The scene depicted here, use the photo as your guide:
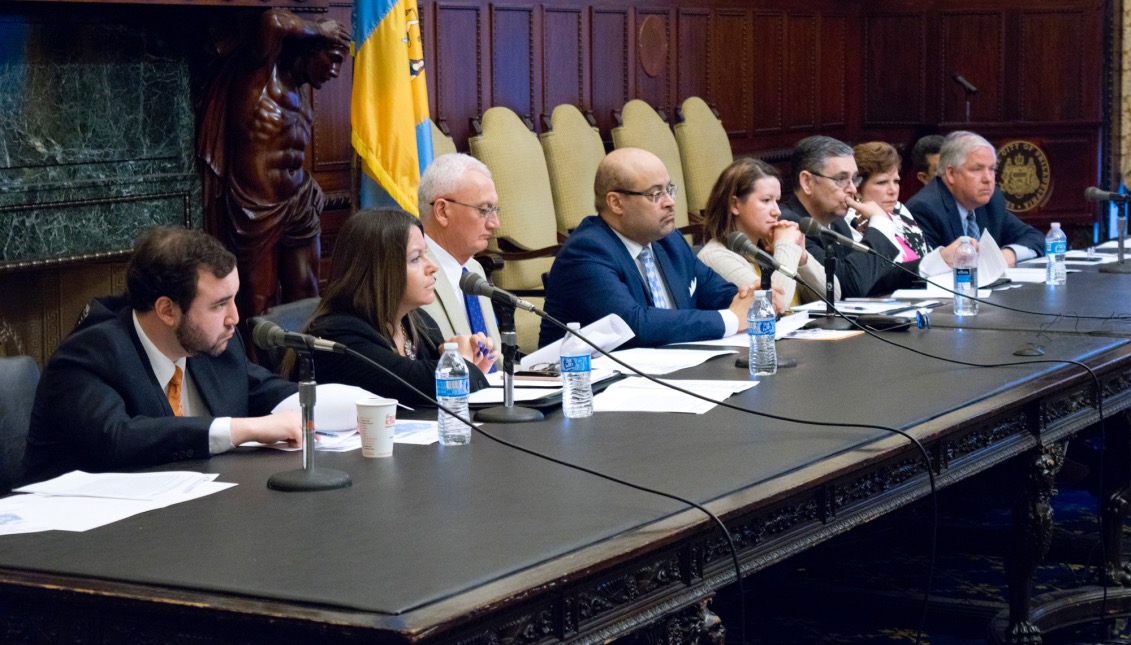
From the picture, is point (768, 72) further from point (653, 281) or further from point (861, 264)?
point (653, 281)

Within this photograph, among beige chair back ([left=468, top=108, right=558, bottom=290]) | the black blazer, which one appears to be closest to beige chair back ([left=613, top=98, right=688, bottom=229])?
beige chair back ([left=468, top=108, right=558, bottom=290])

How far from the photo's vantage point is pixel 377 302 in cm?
365

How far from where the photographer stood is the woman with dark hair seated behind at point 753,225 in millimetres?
5199

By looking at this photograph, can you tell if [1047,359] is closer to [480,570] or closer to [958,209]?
[480,570]

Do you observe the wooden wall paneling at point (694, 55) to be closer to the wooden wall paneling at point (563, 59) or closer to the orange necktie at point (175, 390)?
Answer: the wooden wall paneling at point (563, 59)

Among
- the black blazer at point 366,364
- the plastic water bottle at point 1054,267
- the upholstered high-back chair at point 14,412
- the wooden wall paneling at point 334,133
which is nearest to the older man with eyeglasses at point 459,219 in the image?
the black blazer at point 366,364

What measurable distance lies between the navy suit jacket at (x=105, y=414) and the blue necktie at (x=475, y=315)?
1.55 meters

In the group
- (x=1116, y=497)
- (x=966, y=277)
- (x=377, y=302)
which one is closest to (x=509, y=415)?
(x=377, y=302)

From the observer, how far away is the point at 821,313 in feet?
16.3

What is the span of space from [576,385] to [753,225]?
7.00ft

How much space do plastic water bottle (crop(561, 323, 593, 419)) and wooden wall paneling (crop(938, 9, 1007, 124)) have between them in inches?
310

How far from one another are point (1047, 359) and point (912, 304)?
1270 millimetres

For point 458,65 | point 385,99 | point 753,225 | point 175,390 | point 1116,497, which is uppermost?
point 458,65

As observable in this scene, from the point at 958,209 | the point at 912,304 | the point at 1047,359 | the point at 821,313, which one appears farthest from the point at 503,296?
the point at 958,209
